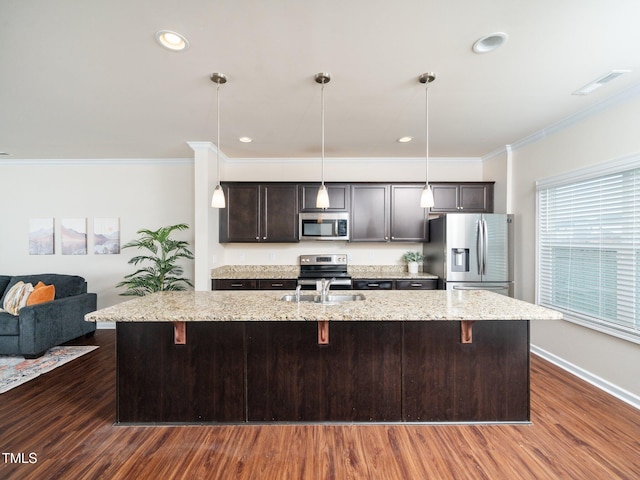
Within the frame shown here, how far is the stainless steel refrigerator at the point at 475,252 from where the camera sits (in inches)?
150

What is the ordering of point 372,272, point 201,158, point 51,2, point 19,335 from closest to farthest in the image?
1. point 51,2
2. point 19,335
3. point 201,158
4. point 372,272

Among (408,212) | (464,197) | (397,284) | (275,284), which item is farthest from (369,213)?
(275,284)

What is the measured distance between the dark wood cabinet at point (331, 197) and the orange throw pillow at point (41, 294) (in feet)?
11.2

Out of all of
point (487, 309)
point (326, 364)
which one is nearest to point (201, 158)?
point (326, 364)

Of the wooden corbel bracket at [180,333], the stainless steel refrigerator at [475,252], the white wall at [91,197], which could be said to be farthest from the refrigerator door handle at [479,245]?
the white wall at [91,197]

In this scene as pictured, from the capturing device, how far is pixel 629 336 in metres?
2.54

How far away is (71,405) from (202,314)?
67.1 inches

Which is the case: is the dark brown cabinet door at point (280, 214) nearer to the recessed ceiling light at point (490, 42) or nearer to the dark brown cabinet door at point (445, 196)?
the dark brown cabinet door at point (445, 196)

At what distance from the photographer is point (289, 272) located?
4.45 metres

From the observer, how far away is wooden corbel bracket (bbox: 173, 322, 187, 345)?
2156 mm

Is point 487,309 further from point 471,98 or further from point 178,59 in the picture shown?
point 178,59

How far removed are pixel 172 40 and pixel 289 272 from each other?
3.14 meters

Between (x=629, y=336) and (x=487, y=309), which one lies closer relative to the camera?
(x=487, y=309)

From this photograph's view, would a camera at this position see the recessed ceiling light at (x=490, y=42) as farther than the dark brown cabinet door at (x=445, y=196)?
No
